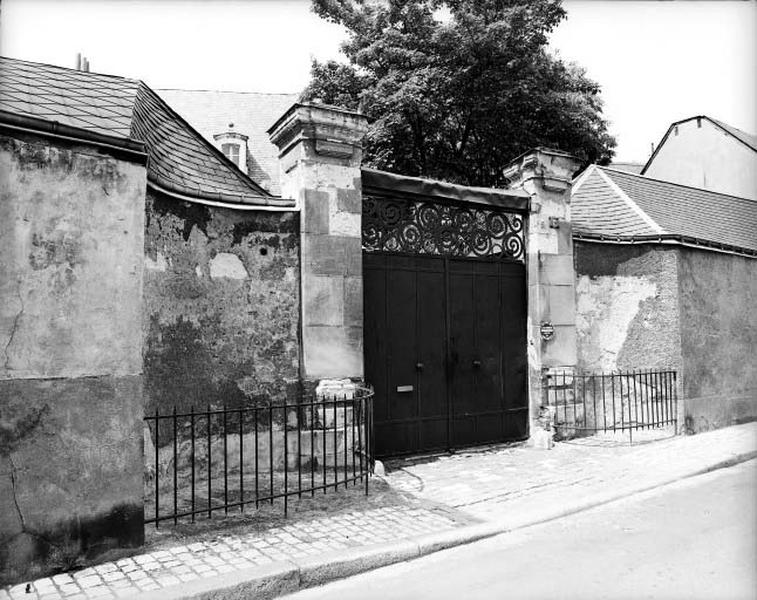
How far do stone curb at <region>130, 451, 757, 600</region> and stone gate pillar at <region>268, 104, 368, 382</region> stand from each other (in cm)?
245

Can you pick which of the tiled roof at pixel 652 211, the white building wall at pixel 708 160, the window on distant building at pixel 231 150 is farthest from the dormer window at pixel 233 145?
the white building wall at pixel 708 160

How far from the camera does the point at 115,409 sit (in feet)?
13.8

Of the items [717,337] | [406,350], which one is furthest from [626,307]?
[406,350]

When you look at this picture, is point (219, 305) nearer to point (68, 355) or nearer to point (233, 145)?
point (68, 355)

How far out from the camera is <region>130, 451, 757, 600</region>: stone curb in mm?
3656

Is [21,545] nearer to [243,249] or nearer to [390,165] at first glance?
[243,249]

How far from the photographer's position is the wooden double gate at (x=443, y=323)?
290 inches

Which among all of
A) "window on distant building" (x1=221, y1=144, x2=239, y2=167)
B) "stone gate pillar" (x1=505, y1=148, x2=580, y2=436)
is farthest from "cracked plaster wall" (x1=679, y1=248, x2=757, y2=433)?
"window on distant building" (x1=221, y1=144, x2=239, y2=167)

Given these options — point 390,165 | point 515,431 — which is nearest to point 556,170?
point 515,431

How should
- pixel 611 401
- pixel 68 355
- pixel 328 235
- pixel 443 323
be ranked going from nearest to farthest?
pixel 68 355
pixel 328 235
pixel 443 323
pixel 611 401

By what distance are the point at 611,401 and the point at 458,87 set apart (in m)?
10.4

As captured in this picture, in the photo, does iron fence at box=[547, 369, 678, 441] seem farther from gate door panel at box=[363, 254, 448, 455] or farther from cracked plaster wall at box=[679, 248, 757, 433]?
gate door panel at box=[363, 254, 448, 455]

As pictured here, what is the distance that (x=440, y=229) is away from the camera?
788 cm

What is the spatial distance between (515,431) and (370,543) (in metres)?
4.39
